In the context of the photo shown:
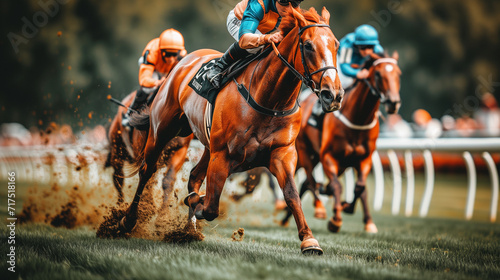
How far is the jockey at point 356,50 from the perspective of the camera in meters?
6.53

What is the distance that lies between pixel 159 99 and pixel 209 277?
2569mm

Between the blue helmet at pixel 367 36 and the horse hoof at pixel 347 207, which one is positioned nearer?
the horse hoof at pixel 347 207

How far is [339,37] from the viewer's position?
1891 centimetres

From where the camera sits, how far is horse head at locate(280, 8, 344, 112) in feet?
10.7

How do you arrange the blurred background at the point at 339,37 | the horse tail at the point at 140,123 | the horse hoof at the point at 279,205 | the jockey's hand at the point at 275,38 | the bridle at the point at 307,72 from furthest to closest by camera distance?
the blurred background at the point at 339,37, the horse hoof at the point at 279,205, the horse tail at the point at 140,123, the jockey's hand at the point at 275,38, the bridle at the point at 307,72

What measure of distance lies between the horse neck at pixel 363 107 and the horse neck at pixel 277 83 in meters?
2.41

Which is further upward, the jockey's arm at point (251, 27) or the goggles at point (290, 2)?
the goggles at point (290, 2)

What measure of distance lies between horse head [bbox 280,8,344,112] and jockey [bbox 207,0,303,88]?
7.5 inches

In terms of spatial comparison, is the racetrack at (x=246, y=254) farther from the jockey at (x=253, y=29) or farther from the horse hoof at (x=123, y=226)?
the jockey at (x=253, y=29)

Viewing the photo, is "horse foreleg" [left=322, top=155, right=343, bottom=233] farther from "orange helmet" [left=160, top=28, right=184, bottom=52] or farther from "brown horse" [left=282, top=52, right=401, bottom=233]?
Answer: "orange helmet" [left=160, top=28, right=184, bottom=52]

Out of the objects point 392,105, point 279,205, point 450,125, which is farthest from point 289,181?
point 450,125

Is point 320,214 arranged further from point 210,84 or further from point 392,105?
point 210,84

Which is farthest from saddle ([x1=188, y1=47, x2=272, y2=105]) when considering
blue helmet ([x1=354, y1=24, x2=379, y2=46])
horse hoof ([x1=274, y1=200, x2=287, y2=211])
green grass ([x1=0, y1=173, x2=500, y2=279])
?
horse hoof ([x1=274, y1=200, x2=287, y2=211])

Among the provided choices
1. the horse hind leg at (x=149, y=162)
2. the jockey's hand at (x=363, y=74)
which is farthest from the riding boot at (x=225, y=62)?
the jockey's hand at (x=363, y=74)
